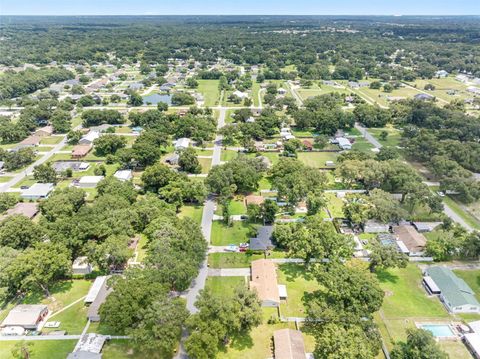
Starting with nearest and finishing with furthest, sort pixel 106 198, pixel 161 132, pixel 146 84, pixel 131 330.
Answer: pixel 131 330, pixel 106 198, pixel 161 132, pixel 146 84

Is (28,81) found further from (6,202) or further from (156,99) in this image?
(6,202)

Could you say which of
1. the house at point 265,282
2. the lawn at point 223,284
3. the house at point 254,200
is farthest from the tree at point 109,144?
the house at point 265,282

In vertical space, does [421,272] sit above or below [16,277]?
below

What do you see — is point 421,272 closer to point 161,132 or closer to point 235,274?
point 235,274

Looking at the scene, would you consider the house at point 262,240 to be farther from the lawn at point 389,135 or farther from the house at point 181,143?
the lawn at point 389,135

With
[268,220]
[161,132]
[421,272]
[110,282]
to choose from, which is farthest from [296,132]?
[110,282]

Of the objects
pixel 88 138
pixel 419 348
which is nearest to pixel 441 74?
pixel 88 138

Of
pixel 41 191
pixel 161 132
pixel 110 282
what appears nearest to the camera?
pixel 110 282

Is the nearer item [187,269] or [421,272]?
[187,269]
